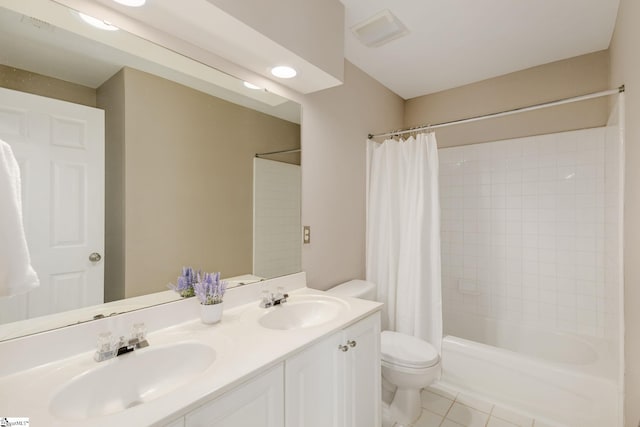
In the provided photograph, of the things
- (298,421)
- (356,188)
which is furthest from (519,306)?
(298,421)

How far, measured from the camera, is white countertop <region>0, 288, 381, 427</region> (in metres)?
0.68

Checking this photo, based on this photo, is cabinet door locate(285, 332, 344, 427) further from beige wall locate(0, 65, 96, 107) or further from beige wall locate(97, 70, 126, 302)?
beige wall locate(0, 65, 96, 107)

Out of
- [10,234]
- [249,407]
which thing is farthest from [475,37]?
[10,234]

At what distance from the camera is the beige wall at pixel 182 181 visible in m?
1.17

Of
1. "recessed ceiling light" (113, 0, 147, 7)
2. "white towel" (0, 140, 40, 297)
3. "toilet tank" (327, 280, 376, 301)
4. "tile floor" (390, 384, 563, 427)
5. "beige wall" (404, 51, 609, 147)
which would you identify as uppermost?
"beige wall" (404, 51, 609, 147)

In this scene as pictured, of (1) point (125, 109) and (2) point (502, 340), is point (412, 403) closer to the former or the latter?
(2) point (502, 340)

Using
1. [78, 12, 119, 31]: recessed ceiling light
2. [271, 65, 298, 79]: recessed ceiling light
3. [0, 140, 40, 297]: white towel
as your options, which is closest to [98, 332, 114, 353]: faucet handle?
[0, 140, 40, 297]: white towel

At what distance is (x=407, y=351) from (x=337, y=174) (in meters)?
1.27

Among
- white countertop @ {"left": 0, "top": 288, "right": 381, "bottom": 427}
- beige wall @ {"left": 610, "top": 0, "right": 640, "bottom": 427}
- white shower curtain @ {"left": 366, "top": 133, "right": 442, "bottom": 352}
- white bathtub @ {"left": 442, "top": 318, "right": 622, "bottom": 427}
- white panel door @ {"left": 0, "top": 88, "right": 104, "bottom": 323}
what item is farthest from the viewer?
white shower curtain @ {"left": 366, "top": 133, "right": 442, "bottom": 352}

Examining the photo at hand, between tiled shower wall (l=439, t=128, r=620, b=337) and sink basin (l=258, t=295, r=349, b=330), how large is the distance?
70.3 inches

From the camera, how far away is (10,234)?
0.79 m

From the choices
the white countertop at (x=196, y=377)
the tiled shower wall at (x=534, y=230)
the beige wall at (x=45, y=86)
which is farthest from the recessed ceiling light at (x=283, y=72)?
the tiled shower wall at (x=534, y=230)

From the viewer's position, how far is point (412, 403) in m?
1.82

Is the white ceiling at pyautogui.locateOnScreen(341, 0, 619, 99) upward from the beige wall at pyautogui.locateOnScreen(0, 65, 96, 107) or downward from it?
upward
